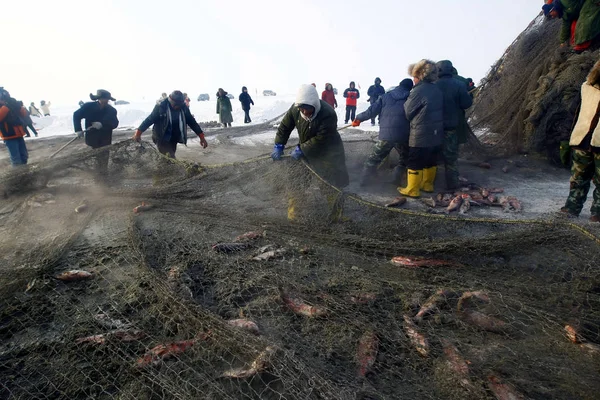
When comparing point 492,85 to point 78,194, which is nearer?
point 78,194

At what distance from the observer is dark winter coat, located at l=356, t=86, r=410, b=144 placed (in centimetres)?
605

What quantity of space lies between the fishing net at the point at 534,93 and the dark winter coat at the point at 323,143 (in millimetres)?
4323

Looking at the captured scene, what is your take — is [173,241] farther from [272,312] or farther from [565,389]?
[565,389]

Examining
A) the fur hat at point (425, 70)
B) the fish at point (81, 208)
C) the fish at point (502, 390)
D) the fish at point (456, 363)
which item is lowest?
the fish at point (502, 390)

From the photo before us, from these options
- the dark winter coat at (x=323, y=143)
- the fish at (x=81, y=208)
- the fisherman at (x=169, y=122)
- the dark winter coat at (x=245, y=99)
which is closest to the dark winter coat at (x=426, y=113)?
the dark winter coat at (x=323, y=143)

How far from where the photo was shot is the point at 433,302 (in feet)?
9.57

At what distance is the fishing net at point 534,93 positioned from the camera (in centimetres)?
666

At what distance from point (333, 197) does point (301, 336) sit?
2108 millimetres

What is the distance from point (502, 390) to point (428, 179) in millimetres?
4504

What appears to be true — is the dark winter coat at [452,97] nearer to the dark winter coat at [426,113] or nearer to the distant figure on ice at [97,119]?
the dark winter coat at [426,113]

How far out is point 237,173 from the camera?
5371 mm

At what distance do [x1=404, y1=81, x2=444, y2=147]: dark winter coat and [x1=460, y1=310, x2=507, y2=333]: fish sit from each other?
11.1ft

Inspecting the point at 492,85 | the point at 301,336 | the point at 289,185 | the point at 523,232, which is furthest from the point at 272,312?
the point at 492,85

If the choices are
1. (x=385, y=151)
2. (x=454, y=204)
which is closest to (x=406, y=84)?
(x=385, y=151)
